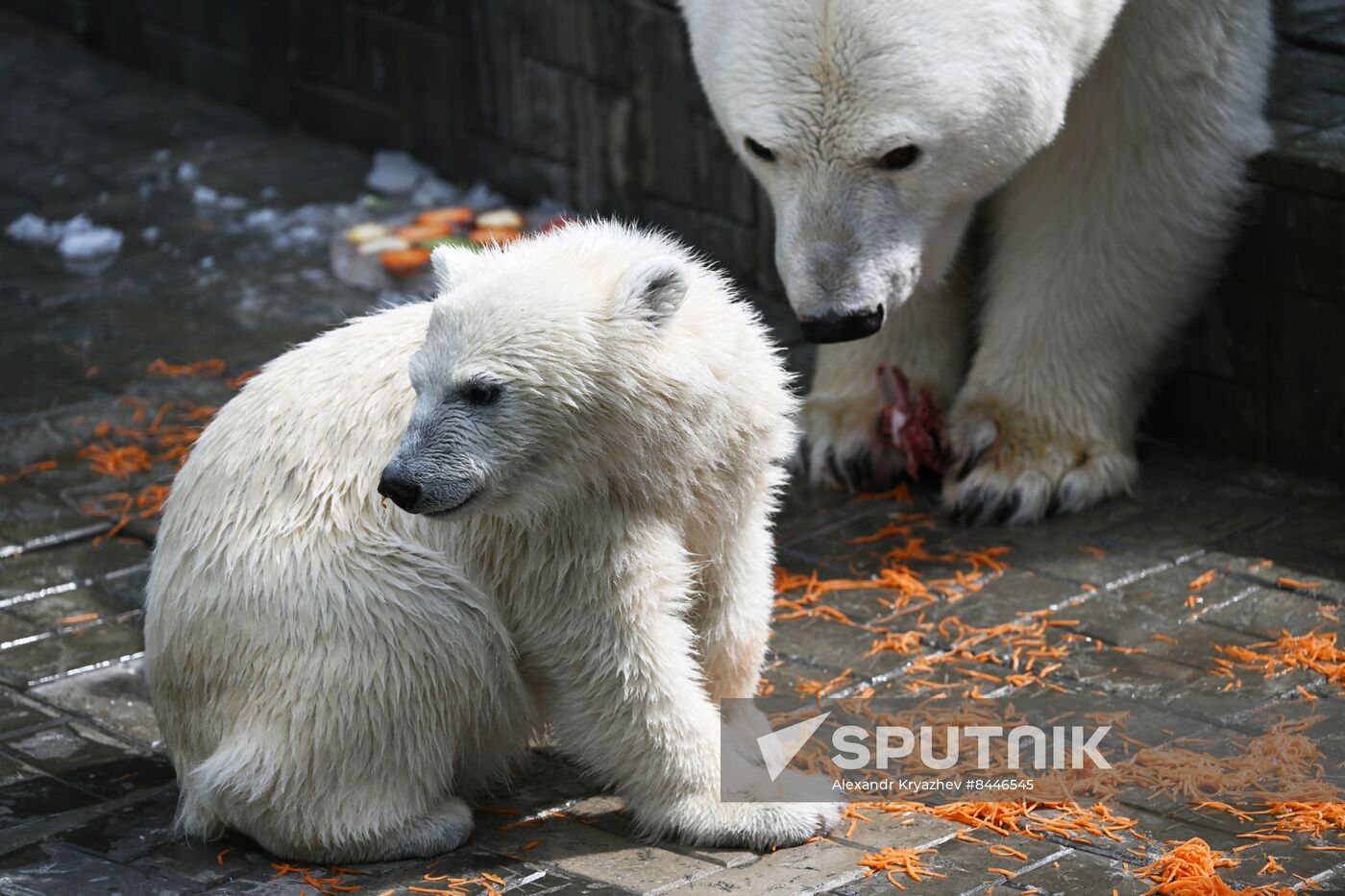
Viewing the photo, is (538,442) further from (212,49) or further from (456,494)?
(212,49)

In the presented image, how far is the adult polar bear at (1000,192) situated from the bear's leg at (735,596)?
2.74 ft

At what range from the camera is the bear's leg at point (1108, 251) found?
469 centimetres

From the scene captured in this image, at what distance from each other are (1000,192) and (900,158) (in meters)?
0.93

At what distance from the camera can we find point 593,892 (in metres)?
3.19

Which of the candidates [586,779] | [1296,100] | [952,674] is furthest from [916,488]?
[586,779]

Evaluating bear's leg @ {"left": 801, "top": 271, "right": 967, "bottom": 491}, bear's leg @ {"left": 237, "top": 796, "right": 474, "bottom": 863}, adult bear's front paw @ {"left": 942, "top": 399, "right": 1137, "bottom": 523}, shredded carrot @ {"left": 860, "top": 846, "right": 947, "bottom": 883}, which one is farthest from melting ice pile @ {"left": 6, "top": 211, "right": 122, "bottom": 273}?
shredded carrot @ {"left": 860, "top": 846, "right": 947, "bottom": 883}

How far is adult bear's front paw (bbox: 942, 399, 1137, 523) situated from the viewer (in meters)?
4.82

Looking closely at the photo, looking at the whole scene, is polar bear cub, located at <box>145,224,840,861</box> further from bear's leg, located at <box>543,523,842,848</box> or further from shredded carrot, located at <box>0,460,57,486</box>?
shredded carrot, located at <box>0,460,57,486</box>

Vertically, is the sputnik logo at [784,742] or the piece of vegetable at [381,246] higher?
the piece of vegetable at [381,246]

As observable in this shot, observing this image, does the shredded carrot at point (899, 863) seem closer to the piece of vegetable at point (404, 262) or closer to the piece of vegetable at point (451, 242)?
the piece of vegetable at point (404, 262)

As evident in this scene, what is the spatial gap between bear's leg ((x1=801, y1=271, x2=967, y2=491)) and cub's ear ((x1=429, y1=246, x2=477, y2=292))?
1.91m

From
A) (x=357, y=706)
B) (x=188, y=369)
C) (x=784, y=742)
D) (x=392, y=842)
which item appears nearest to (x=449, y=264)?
(x=357, y=706)

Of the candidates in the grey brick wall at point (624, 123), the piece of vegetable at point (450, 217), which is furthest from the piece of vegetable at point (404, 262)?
the grey brick wall at point (624, 123)

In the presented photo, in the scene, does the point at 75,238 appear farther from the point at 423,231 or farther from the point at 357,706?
the point at 357,706
